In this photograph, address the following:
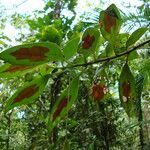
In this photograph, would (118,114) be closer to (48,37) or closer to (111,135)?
(111,135)

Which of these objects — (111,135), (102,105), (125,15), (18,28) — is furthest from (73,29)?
(18,28)

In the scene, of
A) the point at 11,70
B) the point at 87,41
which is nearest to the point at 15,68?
the point at 11,70

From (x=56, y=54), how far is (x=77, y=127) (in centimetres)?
277

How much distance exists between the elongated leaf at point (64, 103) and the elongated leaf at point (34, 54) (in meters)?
0.06

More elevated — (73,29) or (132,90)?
(73,29)

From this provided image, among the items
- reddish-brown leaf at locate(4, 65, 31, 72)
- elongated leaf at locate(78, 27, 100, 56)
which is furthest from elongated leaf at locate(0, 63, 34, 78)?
elongated leaf at locate(78, 27, 100, 56)

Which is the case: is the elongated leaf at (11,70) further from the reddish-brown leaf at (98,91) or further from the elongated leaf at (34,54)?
the reddish-brown leaf at (98,91)

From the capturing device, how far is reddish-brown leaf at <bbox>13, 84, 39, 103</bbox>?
575mm

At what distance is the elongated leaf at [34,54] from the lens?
527mm

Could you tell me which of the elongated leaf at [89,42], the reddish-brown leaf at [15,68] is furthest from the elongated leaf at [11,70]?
the elongated leaf at [89,42]

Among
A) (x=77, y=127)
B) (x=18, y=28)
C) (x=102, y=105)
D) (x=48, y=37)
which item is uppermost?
(x=18, y=28)

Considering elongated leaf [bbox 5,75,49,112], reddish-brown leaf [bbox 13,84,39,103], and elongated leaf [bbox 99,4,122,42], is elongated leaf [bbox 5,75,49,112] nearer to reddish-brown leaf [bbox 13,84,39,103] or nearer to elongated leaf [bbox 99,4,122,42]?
reddish-brown leaf [bbox 13,84,39,103]

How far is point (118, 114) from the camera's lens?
3.81 metres

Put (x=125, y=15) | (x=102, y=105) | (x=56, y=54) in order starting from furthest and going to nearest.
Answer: (x=102, y=105) → (x=125, y=15) → (x=56, y=54)
